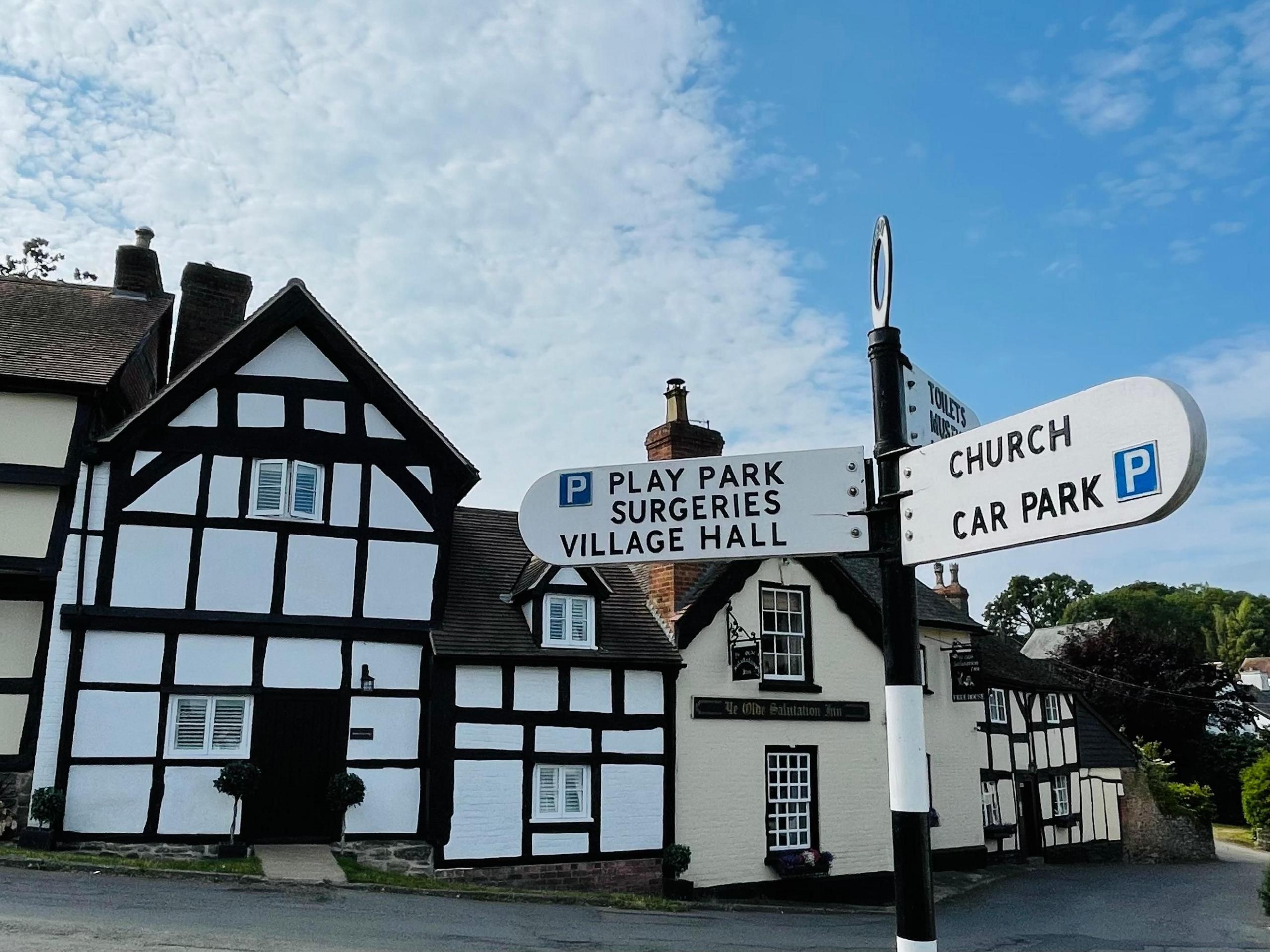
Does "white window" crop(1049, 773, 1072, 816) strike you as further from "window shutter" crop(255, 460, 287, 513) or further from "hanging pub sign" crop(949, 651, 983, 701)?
"window shutter" crop(255, 460, 287, 513)

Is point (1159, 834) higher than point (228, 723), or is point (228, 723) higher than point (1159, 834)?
point (228, 723)

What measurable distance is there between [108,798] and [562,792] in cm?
685

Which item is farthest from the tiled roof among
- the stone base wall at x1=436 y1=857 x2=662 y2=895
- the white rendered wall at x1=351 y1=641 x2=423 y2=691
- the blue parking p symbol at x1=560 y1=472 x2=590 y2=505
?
the blue parking p symbol at x1=560 y1=472 x2=590 y2=505

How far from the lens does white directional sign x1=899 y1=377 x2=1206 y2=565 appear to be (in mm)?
2244

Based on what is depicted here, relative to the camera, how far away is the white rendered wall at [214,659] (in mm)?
15023

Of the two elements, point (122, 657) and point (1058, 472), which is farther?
point (122, 657)

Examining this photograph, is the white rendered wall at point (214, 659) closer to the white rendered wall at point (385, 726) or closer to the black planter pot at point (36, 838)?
the white rendered wall at point (385, 726)

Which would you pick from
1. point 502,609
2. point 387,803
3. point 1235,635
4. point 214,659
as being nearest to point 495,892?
point 387,803

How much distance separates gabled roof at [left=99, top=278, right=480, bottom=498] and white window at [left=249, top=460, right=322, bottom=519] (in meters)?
1.57

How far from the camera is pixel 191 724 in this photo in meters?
14.9

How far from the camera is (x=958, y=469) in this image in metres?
2.86

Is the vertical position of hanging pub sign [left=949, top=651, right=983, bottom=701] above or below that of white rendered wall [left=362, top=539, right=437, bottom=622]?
below

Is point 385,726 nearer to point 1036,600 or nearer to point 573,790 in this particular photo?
point 573,790

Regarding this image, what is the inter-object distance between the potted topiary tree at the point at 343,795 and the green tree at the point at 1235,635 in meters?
75.1
